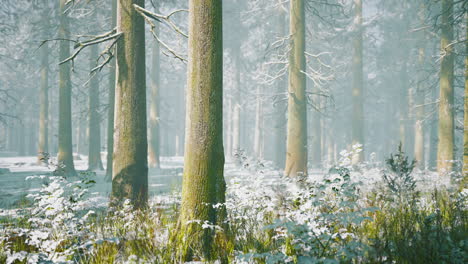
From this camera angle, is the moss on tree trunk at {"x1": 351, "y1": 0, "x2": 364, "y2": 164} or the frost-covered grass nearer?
the frost-covered grass

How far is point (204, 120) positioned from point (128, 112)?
292cm

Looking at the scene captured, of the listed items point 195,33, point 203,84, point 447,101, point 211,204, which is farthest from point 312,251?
point 447,101

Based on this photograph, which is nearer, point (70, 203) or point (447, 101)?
point (70, 203)

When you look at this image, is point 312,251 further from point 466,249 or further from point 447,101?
point 447,101

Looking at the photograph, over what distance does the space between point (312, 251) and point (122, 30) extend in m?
5.74

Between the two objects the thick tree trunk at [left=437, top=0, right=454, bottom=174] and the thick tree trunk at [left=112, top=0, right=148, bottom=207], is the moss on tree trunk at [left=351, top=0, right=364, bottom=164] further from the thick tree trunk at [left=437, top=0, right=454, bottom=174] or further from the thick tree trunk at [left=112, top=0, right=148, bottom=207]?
the thick tree trunk at [left=112, top=0, right=148, bottom=207]

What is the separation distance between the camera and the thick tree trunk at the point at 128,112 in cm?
668

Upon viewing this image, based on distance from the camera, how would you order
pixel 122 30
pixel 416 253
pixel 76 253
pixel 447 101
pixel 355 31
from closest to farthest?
pixel 416 253, pixel 76 253, pixel 122 30, pixel 447 101, pixel 355 31

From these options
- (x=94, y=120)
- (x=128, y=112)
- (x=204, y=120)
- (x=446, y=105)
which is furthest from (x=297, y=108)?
(x=94, y=120)

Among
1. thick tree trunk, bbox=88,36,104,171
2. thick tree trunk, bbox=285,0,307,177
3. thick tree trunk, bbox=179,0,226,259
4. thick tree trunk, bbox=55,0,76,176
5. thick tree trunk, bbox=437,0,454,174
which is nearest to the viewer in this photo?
thick tree trunk, bbox=179,0,226,259

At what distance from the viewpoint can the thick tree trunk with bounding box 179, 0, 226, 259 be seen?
4328mm

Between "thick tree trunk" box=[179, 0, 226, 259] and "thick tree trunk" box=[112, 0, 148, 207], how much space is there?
267cm

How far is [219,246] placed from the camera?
13.1 feet

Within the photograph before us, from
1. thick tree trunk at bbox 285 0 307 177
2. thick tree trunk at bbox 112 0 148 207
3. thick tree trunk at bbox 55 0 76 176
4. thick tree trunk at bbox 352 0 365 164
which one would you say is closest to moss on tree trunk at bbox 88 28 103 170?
thick tree trunk at bbox 55 0 76 176
